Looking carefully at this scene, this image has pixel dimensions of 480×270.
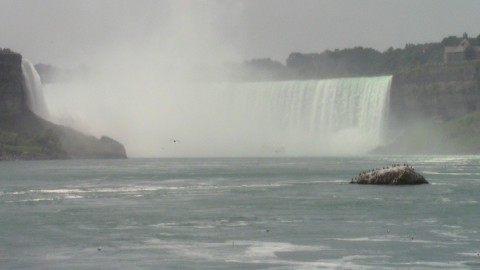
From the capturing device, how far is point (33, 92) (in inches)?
6334

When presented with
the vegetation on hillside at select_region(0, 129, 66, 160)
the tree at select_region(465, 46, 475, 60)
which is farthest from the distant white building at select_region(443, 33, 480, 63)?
the vegetation on hillside at select_region(0, 129, 66, 160)

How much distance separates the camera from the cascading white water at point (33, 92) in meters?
159

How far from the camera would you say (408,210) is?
50.3 m

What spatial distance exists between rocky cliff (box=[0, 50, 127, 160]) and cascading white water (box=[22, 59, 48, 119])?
1.63 metres

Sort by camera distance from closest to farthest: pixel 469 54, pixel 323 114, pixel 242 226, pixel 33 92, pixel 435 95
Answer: pixel 242 226
pixel 33 92
pixel 435 95
pixel 323 114
pixel 469 54

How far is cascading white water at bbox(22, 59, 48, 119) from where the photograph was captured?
6250 inches

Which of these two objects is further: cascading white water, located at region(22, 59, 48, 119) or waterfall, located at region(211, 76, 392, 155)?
waterfall, located at region(211, 76, 392, 155)

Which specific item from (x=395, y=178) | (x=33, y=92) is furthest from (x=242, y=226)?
(x=33, y=92)

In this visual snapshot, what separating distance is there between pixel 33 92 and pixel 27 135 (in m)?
16.0

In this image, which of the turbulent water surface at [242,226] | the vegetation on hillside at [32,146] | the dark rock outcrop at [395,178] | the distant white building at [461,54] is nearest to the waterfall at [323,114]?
the distant white building at [461,54]

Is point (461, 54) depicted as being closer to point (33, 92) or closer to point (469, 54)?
point (469, 54)

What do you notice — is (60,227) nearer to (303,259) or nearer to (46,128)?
(303,259)

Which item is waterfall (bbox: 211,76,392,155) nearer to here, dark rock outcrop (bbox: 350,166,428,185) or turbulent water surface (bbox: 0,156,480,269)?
dark rock outcrop (bbox: 350,166,428,185)

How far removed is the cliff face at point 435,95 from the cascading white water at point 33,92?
51994 millimetres
